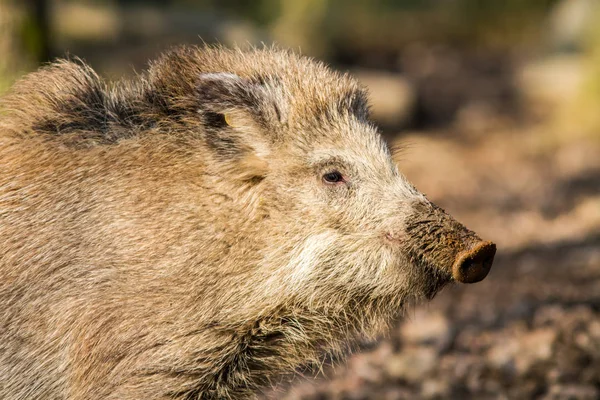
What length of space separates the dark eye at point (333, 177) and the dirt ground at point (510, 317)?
0.74m

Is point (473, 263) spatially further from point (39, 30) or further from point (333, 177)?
point (39, 30)

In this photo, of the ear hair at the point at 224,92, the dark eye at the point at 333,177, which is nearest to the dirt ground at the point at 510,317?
the dark eye at the point at 333,177

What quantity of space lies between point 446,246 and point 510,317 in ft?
9.38

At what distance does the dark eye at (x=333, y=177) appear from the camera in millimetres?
4074

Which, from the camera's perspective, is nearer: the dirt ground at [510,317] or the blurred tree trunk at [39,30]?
the dirt ground at [510,317]

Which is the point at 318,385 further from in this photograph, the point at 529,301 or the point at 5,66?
the point at 5,66

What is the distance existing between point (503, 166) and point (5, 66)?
25.0ft

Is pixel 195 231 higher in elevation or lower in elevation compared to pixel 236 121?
lower

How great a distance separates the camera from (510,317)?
6.32m

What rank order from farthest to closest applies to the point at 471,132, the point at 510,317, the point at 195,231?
the point at 471,132
the point at 510,317
the point at 195,231

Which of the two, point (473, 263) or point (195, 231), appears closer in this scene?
point (473, 263)

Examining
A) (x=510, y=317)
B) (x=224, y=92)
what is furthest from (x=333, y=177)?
(x=510, y=317)

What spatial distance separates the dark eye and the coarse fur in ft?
0.07

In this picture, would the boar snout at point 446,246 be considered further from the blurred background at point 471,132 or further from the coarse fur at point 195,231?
the blurred background at point 471,132
